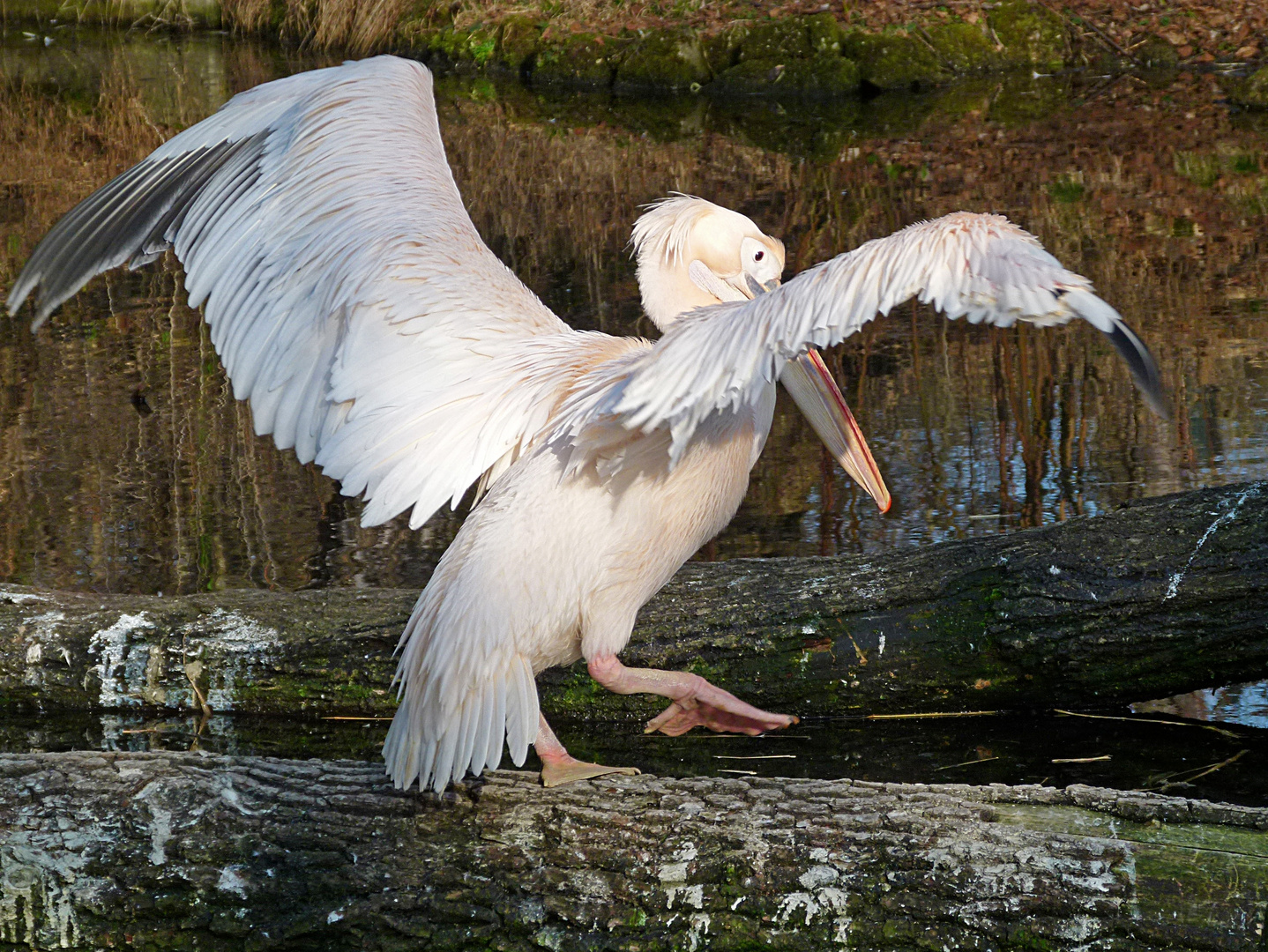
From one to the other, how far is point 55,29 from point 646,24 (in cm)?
987

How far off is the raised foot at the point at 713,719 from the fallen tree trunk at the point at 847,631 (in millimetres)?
460

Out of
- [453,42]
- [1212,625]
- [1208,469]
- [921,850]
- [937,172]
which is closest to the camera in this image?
[921,850]

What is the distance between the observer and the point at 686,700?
3.07 metres

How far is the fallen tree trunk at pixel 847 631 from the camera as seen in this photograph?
3.26m

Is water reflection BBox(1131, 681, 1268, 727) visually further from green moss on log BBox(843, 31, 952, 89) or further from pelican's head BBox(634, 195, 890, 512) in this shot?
green moss on log BBox(843, 31, 952, 89)

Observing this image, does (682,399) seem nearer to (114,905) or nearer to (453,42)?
(114,905)

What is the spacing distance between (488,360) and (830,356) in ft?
12.3

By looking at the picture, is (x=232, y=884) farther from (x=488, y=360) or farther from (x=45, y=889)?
(x=488, y=360)

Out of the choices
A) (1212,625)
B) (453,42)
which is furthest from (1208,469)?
(453,42)

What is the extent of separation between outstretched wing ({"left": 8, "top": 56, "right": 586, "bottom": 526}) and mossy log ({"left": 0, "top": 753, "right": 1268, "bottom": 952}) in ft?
2.21

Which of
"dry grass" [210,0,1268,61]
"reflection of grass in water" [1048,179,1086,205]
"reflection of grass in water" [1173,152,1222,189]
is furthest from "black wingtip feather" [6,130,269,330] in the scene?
"dry grass" [210,0,1268,61]

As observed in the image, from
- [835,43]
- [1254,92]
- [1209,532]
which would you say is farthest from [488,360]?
[835,43]

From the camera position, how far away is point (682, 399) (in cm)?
246

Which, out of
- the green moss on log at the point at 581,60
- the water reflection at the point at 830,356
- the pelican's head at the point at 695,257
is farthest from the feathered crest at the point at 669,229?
the green moss on log at the point at 581,60
